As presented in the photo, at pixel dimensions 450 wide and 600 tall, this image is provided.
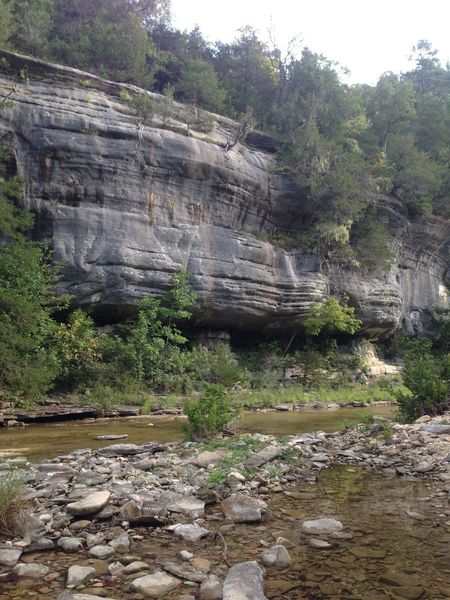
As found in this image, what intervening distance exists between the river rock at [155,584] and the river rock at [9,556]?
3.34ft

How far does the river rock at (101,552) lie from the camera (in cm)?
360

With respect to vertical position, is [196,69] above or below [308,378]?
above

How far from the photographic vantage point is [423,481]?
5891 millimetres

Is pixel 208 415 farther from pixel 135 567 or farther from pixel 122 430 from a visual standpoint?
pixel 135 567

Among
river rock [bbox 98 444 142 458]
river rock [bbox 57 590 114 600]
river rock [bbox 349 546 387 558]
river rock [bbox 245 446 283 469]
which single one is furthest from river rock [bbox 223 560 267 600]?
river rock [bbox 98 444 142 458]

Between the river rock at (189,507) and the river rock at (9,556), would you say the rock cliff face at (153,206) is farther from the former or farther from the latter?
A: the river rock at (9,556)

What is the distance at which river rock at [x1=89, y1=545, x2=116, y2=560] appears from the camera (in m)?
3.60

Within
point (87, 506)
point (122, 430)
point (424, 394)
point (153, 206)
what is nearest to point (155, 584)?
point (87, 506)

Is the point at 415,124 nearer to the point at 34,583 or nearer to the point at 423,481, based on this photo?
the point at 423,481

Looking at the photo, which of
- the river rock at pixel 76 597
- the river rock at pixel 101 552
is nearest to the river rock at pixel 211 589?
the river rock at pixel 76 597

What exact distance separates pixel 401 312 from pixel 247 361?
37.9ft

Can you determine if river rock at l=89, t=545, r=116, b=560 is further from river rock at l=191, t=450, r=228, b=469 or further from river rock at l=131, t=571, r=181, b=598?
river rock at l=191, t=450, r=228, b=469

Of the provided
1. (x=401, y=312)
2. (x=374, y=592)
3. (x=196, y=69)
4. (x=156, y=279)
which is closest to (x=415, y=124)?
(x=401, y=312)

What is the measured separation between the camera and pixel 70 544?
12.4 ft
